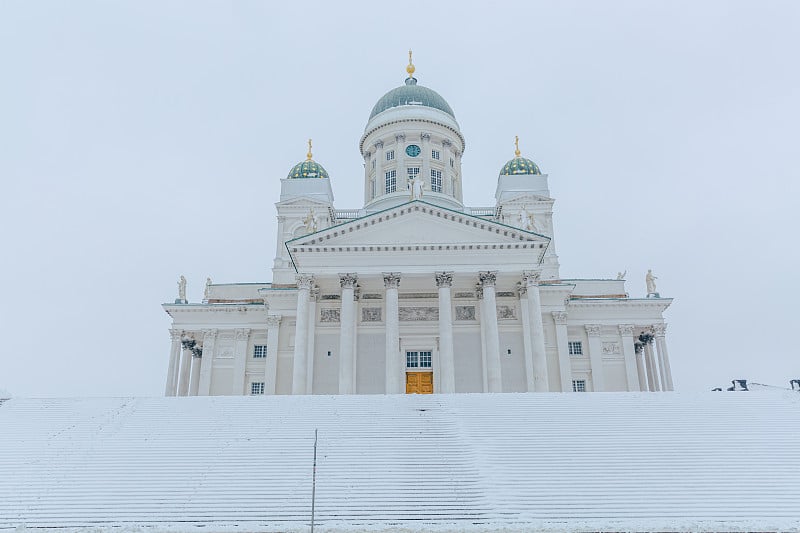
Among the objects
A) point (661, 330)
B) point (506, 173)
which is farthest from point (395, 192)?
point (661, 330)

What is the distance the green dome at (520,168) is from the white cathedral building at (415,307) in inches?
32.2

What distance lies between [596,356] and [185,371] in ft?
79.5

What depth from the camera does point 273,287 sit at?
3466 centimetres

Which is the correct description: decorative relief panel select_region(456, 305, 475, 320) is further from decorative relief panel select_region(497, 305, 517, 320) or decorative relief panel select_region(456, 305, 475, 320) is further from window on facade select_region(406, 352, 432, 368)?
window on facade select_region(406, 352, 432, 368)

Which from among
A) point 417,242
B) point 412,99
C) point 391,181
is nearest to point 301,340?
point 417,242

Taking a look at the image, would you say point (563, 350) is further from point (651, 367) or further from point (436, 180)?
point (436, 180)

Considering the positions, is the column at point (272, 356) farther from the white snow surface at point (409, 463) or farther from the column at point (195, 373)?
the white snow surface at point (409, 463)

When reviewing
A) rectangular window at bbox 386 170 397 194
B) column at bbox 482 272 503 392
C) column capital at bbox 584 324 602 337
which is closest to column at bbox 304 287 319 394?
column at bbox 482 272 503 392

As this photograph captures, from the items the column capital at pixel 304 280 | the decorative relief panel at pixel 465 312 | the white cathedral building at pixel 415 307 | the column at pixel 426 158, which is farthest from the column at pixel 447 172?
the column capital at pixel 304 280

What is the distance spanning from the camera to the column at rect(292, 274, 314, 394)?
26.9 m

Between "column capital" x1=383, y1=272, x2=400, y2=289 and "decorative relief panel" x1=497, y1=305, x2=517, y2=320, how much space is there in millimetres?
5932

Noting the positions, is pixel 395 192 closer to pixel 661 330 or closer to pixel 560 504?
pixel 661 330

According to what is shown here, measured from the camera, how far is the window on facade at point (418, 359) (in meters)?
30.2

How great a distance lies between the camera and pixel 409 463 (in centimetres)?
1466
